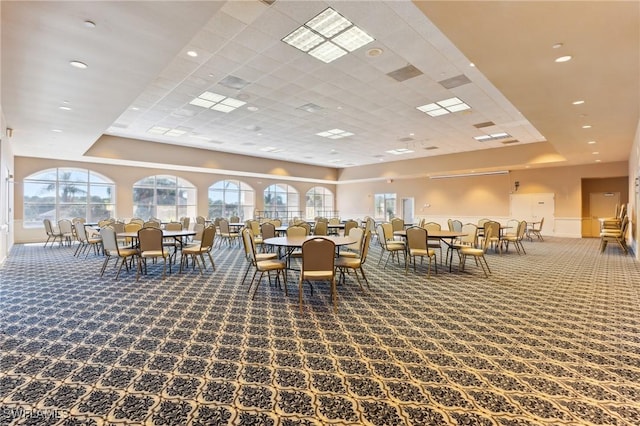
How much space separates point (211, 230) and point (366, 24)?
475cm

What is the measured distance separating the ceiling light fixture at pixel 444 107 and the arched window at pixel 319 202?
1300 cm

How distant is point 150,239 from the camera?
604 cm

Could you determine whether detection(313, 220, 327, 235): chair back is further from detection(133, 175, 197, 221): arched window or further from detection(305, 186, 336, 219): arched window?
detection(305, 186, 336, 219): arched window

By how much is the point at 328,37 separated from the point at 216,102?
13.8 feet

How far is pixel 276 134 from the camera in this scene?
11.5 m

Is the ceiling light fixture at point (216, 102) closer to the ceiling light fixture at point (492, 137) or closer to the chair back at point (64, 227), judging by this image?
the chair back at point (64, 227)

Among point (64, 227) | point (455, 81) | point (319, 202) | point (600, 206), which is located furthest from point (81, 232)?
point (600, 206)

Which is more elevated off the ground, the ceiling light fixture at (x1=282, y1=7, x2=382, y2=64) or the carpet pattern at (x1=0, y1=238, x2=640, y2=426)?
the ceiling light fixture at (x1=282, y1=7, x2=382, y2=64)

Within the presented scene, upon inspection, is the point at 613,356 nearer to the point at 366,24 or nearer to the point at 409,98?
the point at 366,24

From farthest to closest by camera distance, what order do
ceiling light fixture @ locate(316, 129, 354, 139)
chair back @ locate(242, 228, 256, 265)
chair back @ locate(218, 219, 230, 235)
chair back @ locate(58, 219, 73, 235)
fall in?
ceiling light fixture @ locate(316, 129, 354, 139) < chair back @ locate(58, 219, 73, 235) < chair back @ locate(218, 219, 230, 235) < chair back @ locate(242, 228, 256, 265)

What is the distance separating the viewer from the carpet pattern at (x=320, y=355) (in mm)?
2123

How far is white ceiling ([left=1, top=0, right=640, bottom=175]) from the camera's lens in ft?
10.3

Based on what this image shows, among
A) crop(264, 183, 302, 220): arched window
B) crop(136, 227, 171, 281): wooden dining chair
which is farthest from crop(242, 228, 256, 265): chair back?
crop(264, 183, 302, 220): arched window

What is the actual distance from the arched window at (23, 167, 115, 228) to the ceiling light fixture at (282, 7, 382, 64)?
479 inches
